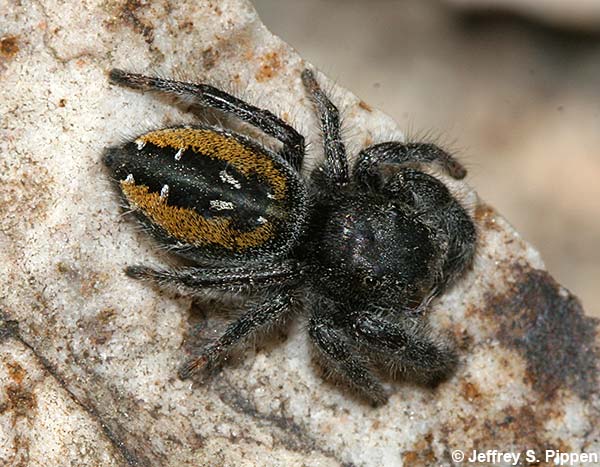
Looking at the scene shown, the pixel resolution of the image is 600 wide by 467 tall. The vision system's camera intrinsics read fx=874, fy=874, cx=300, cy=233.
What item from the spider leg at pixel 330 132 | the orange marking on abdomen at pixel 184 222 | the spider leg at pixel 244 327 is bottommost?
the spider leg at pixel 244 327

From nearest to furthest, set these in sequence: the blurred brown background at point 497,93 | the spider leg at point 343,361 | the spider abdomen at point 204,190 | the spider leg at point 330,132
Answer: the spider abdomen at point 204,190
the spider leg at point 343,361
the spider leg at point 330,132
the blurred brown background at point 497,93

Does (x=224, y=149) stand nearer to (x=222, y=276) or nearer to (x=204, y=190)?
(x=204, y=190)

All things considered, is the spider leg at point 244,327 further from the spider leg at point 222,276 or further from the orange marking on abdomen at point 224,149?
the orange marking on abdomen at point 224,149

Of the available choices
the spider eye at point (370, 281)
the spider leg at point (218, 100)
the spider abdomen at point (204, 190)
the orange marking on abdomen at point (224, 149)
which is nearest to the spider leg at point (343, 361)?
the spider eye at point (370, 281)

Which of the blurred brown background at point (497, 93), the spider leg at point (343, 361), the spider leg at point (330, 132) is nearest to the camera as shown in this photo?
the spider leg at point (343, 361)

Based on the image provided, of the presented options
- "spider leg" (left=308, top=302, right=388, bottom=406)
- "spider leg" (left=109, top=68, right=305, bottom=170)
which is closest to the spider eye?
"spider leg" (left=308, top=302, right=388, bottom=406)

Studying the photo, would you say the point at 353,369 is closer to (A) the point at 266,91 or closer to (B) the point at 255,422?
(B) the point at 255,422

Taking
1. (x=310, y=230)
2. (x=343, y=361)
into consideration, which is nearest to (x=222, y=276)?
(x=310, y=230)
